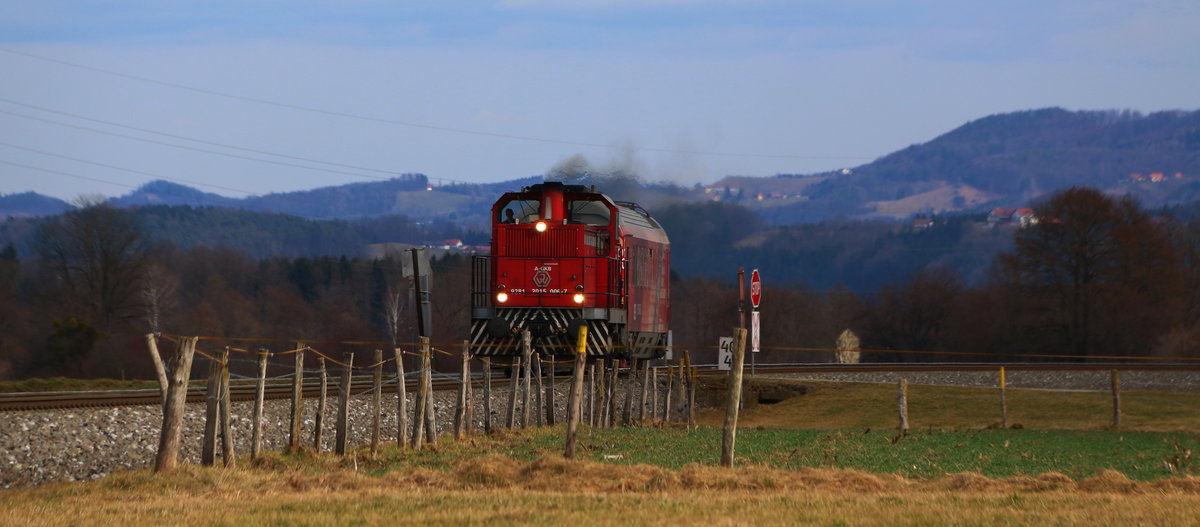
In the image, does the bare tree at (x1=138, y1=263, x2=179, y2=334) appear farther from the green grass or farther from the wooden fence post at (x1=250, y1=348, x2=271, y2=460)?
the wooden fence post at (x1=250, y1=348, x2=271, y2=460)

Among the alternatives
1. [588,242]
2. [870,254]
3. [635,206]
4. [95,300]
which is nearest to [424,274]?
[635,206]

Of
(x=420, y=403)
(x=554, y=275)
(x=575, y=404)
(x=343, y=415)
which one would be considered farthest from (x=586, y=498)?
(x=554, y=275)

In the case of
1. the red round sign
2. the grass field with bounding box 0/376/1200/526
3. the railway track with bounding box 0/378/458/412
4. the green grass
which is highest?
the red round sign

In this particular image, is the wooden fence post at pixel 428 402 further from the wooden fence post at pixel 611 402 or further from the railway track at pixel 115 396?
the wooden fence post at pixel 611 402

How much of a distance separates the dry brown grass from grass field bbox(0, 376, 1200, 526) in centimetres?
3

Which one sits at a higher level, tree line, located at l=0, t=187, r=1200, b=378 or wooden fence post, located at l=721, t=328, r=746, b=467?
tree line, located at l=0, t=187, r=1200, b=378

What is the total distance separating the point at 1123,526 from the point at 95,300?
70.8m

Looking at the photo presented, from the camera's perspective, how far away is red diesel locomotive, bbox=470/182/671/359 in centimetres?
3162

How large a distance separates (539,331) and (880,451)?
→ 40.2 feet

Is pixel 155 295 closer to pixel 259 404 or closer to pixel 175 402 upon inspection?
pixel 259 404

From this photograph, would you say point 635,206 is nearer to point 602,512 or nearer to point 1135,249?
point 602,512

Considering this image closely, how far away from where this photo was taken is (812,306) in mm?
103188

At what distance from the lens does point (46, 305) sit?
7544cm

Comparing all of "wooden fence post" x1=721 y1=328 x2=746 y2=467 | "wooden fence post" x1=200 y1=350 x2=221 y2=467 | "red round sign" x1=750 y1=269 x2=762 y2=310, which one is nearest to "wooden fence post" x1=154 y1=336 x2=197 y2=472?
"wooden fence post" x1=200 y1=350 x2=221 y2=467
